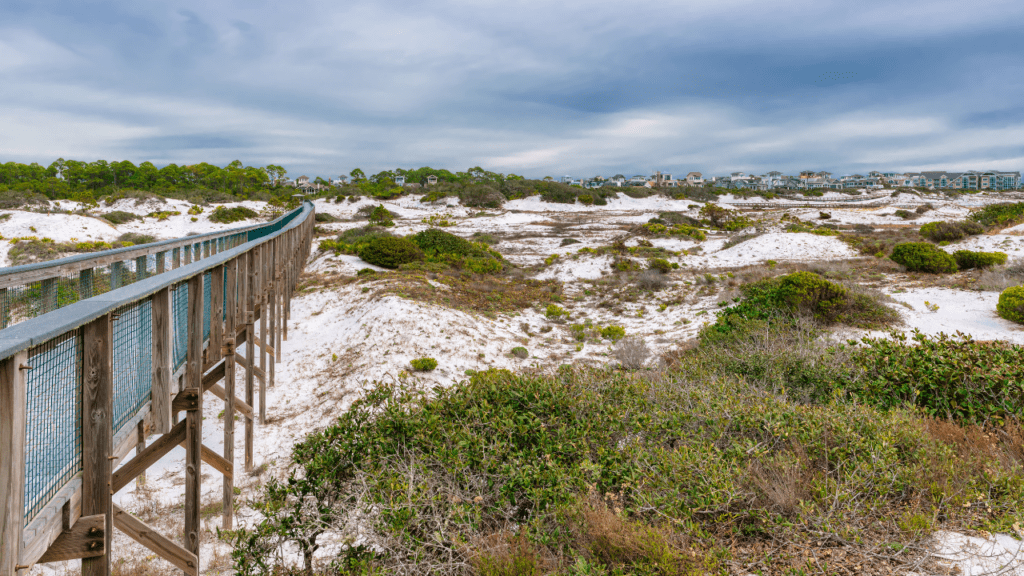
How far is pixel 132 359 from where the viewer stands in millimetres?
2977

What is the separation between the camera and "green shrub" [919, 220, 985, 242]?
2055 cm

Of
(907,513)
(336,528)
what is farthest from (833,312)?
(336,528)

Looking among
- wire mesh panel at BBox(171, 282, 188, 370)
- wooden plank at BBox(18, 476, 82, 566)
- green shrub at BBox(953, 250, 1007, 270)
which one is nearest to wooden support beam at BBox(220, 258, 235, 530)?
wire mesh panel at BBox(171, 282, 188, 370)

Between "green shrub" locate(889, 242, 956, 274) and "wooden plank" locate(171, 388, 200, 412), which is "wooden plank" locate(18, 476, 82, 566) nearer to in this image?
"wooden plank" locate(171, 388, 200, 412)

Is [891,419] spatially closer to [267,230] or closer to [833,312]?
[833,312]

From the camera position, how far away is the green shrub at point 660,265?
19016mm

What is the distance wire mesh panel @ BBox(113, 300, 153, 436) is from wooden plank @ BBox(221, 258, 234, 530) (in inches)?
96.2

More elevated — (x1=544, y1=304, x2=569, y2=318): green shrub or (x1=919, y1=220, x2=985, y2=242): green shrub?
(x1=919, y1=220, x2=985, y2=242): green shrub

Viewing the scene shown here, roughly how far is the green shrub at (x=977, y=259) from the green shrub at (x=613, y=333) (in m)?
11.5

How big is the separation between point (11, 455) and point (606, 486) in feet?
11.4

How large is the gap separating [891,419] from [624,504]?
9.01ft

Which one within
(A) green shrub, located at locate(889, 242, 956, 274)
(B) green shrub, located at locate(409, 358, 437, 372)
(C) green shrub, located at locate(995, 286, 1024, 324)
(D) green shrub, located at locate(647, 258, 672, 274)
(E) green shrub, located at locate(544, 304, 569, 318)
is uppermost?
(A) green shrub, located at locate(889, 242, 956, 274)

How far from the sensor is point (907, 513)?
331 cm

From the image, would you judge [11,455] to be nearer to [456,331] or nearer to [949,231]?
[456,331]
